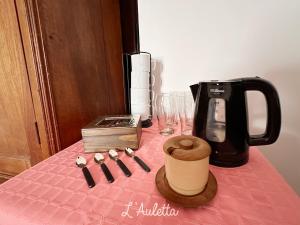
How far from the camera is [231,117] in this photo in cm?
45

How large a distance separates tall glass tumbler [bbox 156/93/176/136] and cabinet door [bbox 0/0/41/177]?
1.59 feet

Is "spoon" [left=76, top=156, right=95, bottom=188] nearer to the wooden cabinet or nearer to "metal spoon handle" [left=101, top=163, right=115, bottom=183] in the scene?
"metal spoon handle" [left=101, top=163, right=115, bottom=183]

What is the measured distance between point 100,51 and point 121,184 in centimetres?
60

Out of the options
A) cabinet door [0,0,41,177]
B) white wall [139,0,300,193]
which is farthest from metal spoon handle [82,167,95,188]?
white wall [139,0,300,193]

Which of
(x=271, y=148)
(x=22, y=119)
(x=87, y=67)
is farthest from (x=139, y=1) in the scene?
(x=271, y=148)

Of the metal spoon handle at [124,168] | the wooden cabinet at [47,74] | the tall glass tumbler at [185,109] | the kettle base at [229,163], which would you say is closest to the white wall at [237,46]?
the tall glass tumbler at [185,109]

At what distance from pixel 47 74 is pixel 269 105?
65 cm

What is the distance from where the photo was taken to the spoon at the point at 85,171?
1.35ft

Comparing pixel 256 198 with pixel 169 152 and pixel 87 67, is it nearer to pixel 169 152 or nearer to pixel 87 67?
pixel 169 152

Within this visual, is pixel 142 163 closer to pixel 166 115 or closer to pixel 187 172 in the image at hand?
pixel 187 172

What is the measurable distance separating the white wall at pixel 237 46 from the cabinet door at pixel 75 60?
0.62 feet

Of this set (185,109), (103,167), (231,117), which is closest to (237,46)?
(185,109)

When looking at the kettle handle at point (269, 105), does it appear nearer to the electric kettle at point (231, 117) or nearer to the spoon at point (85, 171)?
A: the electric kettle at point (231, 117)

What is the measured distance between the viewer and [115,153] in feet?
A: 1.77
